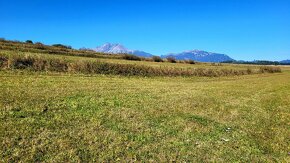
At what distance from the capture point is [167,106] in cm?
1300

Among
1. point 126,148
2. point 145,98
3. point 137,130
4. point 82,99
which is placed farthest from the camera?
point 145,98

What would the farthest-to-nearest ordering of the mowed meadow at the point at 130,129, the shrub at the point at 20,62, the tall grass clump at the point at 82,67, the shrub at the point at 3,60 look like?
the tall grass clump at the point at 82,67, the shrub at the point at 20,62, the shrub at the point at 3,60, the mowed meadow at the point at 130,129

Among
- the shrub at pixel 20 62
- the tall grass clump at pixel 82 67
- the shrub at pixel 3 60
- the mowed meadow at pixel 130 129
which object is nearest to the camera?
the mowed meadow at pixel 130 129

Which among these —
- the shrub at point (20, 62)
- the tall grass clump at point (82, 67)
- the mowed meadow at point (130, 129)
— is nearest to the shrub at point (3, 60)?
the tall grass clump at point (82, 67)

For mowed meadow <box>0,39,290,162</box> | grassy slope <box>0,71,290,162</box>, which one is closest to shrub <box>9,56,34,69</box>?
mowed meadow <box>0,39,290,162</box>

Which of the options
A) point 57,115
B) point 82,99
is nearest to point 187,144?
point 57,115

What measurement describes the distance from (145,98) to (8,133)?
8.34 meters

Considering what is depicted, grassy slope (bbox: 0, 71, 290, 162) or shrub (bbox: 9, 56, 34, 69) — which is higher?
shrub (bbox: 9, 56, 34, 69)

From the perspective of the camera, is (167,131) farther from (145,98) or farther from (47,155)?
(145,98)

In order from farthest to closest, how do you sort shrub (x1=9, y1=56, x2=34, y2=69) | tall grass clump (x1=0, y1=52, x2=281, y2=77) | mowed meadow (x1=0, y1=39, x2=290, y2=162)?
1. tall grass clump (x1=0, y1=52, x2=281, y2=77)
2. shrub (x1=9, y1=56, x2=34, y2=69)
3. mowed meadow (x1=0, y1=39, x2=290, y2=162)

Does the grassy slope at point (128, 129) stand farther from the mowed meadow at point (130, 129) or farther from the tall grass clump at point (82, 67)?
the tall grass clump at point (82, 67)

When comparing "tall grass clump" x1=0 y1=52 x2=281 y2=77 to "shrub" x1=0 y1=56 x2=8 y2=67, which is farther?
"tall grass clump" x1=0 y1=52 x2=281 y2=77

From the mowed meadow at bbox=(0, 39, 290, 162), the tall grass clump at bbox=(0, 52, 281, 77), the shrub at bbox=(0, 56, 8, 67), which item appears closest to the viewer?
the mowed meadow at bbox=(0, 39, 290, 162)

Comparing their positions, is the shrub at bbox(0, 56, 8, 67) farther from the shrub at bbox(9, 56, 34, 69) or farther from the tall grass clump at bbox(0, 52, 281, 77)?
the shrub at bbox(9, 56, 34, 69)
